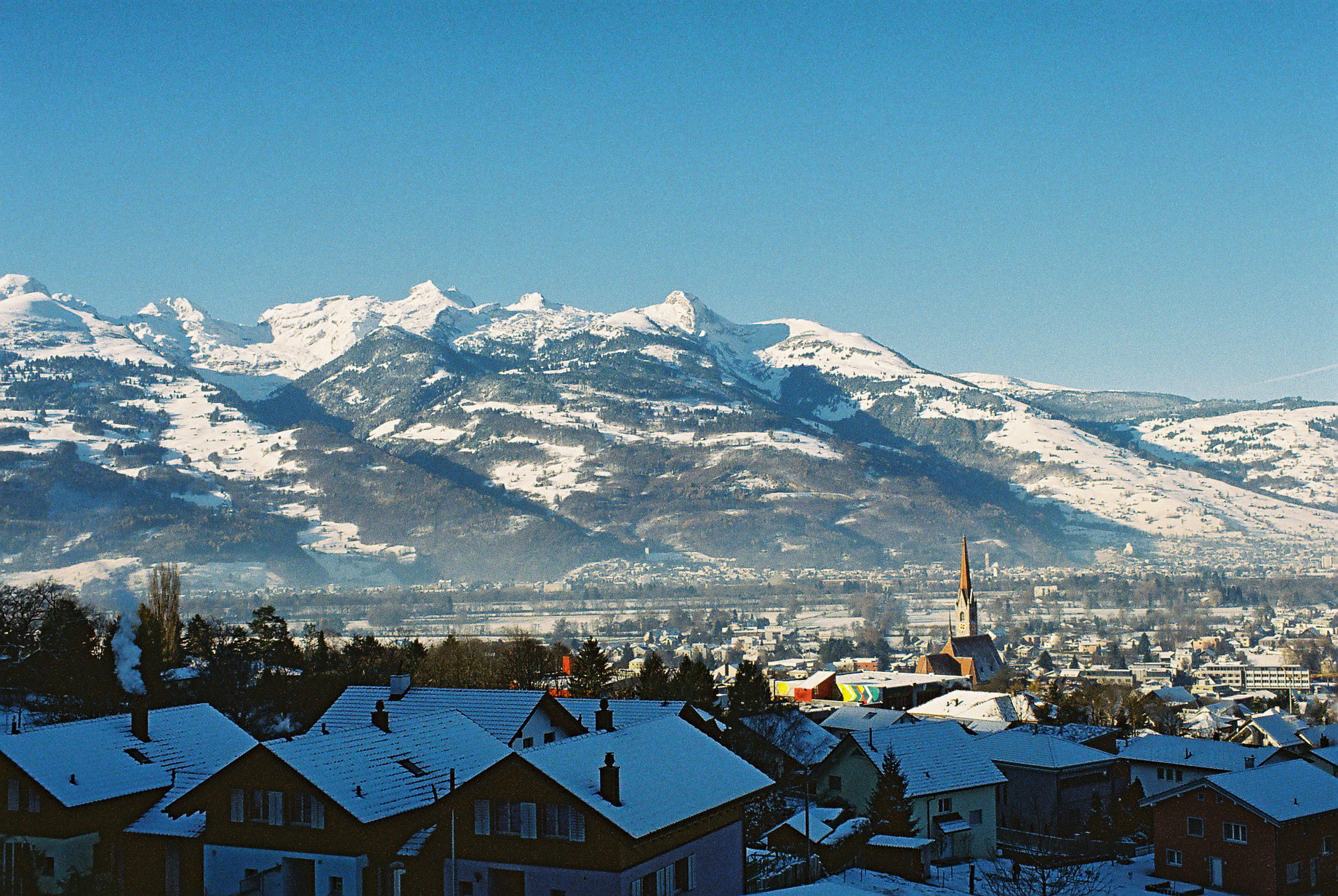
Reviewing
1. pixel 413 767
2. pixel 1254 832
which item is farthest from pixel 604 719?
pixel 1254 832

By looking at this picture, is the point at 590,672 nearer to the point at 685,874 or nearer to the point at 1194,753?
the point at 1194,753

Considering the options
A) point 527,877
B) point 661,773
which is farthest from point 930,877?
point 527,877

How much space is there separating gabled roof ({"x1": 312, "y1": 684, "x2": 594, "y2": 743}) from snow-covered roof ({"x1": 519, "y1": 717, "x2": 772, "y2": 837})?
6595 millimetres

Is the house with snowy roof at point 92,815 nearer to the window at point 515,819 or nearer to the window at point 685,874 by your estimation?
the window at point 515,819

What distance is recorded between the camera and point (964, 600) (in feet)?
547

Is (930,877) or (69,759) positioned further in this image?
(930,877)

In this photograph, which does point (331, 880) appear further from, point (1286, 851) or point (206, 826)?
point (1286, 851)

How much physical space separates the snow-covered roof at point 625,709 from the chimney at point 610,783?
49.8ft

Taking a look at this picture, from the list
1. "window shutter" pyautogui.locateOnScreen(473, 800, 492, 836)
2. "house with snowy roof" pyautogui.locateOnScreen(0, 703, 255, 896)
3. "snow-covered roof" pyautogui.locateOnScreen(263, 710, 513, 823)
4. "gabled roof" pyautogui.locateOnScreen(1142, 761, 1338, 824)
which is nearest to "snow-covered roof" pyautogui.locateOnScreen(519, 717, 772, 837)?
"window shutter" pyautogui.locateOnScreen(473, 800, 492, 836)

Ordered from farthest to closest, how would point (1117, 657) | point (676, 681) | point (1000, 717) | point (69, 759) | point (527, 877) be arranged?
point (1117, 657)
point (1000, 717)
point (676, 681)
point (69, 759)
point (527, 877)

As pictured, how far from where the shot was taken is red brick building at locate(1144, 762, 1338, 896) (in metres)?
40.6

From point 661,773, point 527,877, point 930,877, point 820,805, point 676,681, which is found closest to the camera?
point 527,877

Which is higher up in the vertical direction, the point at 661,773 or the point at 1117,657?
the point at 661,773

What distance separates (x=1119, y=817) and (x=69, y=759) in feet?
128
